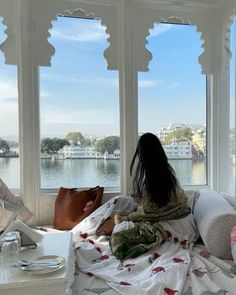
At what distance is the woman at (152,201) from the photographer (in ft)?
6.53

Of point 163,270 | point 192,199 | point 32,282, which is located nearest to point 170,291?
point 163,270

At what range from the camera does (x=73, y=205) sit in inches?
104

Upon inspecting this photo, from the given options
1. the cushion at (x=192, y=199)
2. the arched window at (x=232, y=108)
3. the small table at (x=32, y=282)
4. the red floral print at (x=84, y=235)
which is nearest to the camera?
the small table at (x=32, y=282)

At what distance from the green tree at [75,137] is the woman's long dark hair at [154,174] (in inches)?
33.3

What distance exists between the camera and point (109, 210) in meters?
2.46

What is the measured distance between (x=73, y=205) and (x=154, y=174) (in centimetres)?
90

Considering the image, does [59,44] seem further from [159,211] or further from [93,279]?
[93,279]

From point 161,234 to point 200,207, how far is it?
16.2 inches

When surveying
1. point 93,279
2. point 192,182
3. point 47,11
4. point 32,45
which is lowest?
point 93,279

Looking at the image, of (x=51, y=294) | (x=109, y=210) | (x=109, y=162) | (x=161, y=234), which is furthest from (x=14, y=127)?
(x=51, y=294)

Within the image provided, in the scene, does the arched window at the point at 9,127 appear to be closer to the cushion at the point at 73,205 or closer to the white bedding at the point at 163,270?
the cushion at the point at 73,205

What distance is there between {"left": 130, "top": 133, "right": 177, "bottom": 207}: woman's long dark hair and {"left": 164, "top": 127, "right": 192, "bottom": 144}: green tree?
0.83m

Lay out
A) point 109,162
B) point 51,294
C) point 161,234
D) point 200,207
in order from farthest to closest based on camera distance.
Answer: point 109,162, point 200,207, point 161,234, point 51,294

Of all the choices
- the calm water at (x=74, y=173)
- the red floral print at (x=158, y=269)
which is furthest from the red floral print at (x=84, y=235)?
the red floral print at (x=158, y=269)
